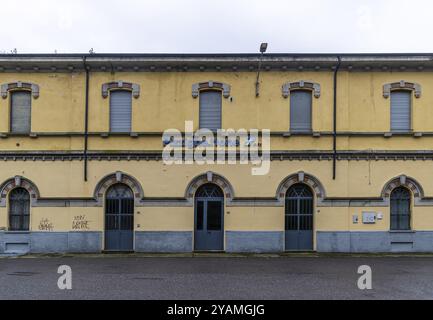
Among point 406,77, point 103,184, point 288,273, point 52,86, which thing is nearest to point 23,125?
point 52,86

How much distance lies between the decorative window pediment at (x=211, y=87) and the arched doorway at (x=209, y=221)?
12.9 ft

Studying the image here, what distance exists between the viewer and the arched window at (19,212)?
18969 millimetres

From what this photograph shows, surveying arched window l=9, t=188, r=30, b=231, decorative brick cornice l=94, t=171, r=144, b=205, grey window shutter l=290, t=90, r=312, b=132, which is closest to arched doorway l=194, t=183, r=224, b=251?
decorative brick cornice l=94, t=171, r=144, b=205

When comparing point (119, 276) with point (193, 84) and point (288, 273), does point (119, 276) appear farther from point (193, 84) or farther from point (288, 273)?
point (193, 84)

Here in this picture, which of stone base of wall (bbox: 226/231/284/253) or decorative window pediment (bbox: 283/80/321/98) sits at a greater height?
decorative window pediment (bbox: 283/80/321/98)

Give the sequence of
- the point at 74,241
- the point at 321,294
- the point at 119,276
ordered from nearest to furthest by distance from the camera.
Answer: the point at 321,294 → the point at 119,276 → the point at 74,241

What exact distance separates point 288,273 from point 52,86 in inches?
499

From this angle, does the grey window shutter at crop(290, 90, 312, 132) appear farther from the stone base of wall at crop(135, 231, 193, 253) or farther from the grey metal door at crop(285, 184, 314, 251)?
the stone base of wall at crop(135, 231, 193, 253)

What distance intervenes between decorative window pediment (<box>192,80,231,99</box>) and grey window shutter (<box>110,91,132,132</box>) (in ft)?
9.31

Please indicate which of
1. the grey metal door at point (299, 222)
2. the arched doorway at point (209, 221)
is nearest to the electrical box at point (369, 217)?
the grey metal door at point (299, 222)

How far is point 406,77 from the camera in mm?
19078

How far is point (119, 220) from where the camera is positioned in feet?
62.1

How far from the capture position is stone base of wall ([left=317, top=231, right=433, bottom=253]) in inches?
738

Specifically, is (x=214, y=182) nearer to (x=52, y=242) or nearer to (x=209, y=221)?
(x=209, y=221)
